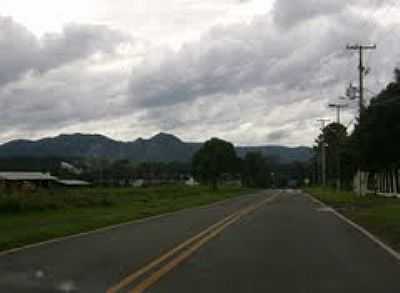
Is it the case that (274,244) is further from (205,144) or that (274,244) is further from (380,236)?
(205,144)

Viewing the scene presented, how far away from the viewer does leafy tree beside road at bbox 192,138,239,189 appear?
142 meters

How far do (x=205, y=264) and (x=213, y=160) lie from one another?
126m

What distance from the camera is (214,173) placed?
5600 inches

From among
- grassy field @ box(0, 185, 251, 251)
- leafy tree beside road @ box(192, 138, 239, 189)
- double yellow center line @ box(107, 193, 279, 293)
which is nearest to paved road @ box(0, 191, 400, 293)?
double yellow center line @ box(107, 193, 279, 293)

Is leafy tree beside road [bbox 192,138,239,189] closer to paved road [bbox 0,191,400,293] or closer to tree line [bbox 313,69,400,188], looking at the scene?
tree line [bbox 313,69,400,188]

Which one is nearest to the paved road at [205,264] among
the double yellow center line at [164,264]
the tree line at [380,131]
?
the double yellow center line at [164,264]

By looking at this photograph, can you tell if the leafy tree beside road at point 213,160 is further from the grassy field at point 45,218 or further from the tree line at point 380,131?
the grassy field at point 45,218

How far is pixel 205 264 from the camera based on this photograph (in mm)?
15570

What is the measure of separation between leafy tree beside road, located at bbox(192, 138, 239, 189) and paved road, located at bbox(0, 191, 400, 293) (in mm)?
116923

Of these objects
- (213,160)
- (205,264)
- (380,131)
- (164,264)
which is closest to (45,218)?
(164,264)

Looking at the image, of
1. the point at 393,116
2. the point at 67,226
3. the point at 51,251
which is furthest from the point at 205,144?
the point at 51,251

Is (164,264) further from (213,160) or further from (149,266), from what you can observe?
(213,160)

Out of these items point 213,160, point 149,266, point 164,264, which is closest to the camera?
point 149,266

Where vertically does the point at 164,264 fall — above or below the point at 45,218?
below
